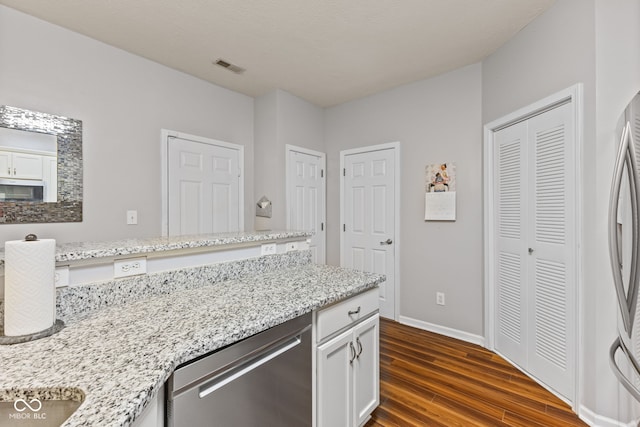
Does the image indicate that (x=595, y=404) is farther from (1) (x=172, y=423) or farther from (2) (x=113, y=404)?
(2) (x=113, y=404)

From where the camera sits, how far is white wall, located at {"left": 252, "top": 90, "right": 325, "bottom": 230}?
3400 mm

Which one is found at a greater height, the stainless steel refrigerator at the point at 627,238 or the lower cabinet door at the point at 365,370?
the stainless steel refrigerator at the point at 627,238

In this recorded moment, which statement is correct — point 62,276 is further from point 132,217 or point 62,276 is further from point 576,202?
point 576,202

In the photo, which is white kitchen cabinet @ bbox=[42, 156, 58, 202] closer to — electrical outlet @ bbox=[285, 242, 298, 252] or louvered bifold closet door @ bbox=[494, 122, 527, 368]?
electrical outlet @ bbox=[285, 242, 298, 252]

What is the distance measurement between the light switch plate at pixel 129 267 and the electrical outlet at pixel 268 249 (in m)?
0.68

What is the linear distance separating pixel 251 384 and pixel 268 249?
938 millimetres

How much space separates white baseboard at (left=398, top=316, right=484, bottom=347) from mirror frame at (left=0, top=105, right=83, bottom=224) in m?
3.26

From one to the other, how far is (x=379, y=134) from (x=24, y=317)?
3.33 metres

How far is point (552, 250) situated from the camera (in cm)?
204

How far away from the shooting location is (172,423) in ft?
2.70

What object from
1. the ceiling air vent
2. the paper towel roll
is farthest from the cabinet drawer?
the ceiling air vent

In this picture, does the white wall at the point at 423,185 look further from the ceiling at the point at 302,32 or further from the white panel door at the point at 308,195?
the white panel door at the point at 308,195

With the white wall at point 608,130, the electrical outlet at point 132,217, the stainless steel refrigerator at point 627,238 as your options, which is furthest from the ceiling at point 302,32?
the electrical outlet at point 132,217

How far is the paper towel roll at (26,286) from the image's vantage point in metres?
0.89
